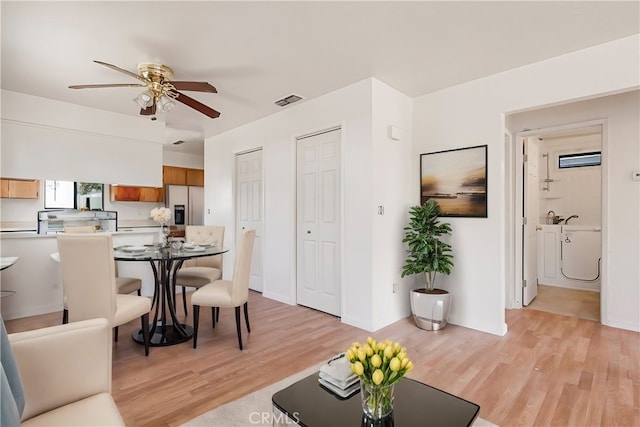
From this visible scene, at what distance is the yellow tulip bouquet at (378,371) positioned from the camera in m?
1.16

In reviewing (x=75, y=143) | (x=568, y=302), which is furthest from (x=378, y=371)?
(x=75, y=143)

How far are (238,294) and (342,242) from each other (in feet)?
4.17

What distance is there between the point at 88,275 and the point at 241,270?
1.13 metres

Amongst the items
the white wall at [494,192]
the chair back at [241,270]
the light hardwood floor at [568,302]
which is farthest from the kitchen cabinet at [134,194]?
the light hardwood floor at [568,302]

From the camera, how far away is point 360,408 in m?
1.37

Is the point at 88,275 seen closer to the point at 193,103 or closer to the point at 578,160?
the point at 193,103

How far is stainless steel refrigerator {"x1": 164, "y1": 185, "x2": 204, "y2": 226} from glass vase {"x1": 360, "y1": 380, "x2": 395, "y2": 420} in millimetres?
6646

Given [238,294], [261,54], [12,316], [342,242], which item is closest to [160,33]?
[261,54]

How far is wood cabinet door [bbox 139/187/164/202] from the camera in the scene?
261 inches

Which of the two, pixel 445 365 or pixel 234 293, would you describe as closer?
pixel 445 365

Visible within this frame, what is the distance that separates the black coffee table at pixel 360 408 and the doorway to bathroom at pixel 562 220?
3277mm

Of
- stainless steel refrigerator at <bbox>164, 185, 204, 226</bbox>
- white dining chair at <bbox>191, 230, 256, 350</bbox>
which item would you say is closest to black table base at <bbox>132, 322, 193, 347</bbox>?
white dining chair at <bbox>191, 230, 256, 350</bbox>

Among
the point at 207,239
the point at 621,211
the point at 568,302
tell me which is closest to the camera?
the point at 621,211

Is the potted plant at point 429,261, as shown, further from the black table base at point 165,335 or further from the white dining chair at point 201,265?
the black table base at point 165,335
